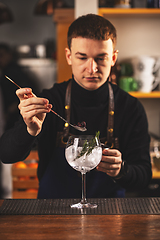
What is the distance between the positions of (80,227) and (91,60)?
649mm

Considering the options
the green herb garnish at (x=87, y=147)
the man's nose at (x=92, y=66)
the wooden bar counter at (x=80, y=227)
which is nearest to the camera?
the wooden bar counter at (x=80, y=227)

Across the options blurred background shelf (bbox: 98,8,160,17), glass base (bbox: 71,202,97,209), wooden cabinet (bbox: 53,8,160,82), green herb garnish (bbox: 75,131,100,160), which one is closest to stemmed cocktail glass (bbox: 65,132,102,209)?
green herb garnish (bbox: 75,131,100,160)

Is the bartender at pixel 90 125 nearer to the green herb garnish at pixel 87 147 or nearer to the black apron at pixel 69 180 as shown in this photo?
the black apron at pixel 69 180

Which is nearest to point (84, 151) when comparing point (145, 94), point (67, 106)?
point (67, 106)

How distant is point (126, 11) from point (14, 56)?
4.39 metres

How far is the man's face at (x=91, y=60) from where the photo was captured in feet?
4.19

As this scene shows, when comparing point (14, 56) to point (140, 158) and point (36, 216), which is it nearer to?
point (140, 158)

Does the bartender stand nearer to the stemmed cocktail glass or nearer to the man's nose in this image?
the man's nose

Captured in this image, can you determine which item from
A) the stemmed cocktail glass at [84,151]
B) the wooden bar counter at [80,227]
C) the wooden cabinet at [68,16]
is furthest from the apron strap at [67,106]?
the wooden cabinet at [68,16]

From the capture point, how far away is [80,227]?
0.87 metres

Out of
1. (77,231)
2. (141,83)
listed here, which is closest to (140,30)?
(141,83)

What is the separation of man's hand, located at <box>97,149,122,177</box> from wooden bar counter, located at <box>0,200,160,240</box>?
0.19 m

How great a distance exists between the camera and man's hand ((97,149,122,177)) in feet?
3.54

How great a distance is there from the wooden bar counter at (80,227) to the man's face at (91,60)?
1.84 ft
